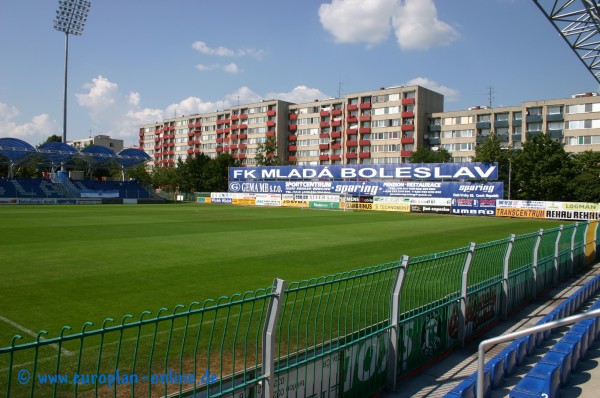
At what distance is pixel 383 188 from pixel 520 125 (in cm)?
4027

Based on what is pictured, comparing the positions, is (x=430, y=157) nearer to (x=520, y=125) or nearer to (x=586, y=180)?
(x=520, y=125)

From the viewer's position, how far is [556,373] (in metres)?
5.30

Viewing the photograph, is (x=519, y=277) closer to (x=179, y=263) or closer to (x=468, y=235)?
(x=179, y=263)

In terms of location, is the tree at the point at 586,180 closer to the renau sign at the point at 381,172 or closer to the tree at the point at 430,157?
the renau sign at the point at 381,172

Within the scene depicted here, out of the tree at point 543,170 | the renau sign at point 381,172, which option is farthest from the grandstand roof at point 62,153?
the tree at point 543,170

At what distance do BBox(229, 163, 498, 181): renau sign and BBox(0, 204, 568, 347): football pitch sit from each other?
21.5 meters

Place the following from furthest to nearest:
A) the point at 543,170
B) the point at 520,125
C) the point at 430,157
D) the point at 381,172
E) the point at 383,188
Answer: the point at 520,125, the point at 430,157, the point at 381,172, the point at 383,188, the point at 543,170

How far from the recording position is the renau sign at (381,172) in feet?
158

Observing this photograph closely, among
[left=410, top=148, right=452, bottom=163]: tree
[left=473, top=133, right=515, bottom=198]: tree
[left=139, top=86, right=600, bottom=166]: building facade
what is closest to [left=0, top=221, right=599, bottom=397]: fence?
[left=473, top=133, right=515, bottom=198]: tree

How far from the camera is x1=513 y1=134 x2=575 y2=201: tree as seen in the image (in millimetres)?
52969

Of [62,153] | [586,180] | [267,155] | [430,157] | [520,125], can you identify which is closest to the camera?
[586,180]

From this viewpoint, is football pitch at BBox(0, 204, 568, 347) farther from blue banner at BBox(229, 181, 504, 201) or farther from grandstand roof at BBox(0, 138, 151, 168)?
grandstand roof at BBox(0, 138, 151, 168)

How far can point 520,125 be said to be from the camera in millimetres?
80750

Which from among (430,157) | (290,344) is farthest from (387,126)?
(290,344)
